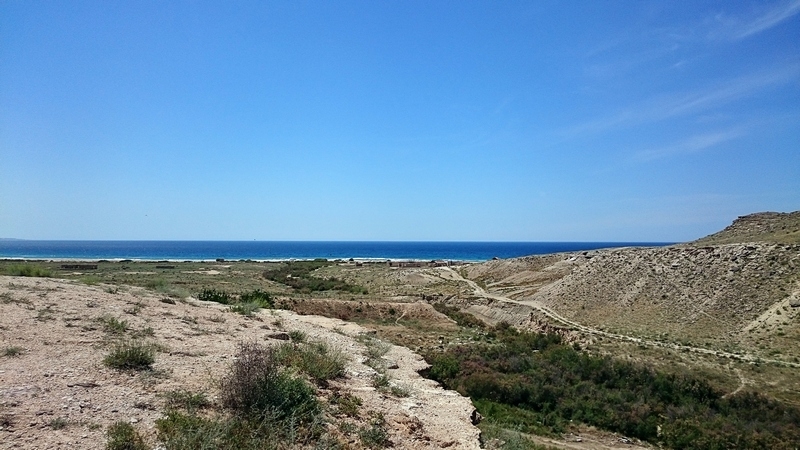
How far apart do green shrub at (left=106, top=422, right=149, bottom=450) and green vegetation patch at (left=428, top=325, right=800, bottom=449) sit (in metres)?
11.5

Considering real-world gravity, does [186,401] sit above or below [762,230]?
below

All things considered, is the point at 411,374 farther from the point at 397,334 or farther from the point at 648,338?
the point at 648,338

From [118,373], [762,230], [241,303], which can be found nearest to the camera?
[118,373]

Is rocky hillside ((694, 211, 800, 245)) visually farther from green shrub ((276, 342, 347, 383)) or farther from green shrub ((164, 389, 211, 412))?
green shrub ((164, 389, 211, 412))

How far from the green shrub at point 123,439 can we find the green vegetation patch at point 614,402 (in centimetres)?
1150

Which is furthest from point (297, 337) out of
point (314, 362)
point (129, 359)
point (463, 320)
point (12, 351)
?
point (463, 320)

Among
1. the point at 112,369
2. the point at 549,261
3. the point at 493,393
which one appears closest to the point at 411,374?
the point at 493,393

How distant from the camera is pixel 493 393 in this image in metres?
18.7

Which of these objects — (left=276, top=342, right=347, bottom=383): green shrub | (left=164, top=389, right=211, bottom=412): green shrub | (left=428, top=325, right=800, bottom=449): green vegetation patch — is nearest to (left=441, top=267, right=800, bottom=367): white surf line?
(left=428, top=325, right=800, bottom=449): green vegetation patch

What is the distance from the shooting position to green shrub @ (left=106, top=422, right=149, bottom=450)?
6278mm

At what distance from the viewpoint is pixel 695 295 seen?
122ft

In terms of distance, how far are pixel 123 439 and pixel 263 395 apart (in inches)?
89.8

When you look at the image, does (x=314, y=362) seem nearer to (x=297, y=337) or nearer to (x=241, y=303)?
(x=297, y=337)

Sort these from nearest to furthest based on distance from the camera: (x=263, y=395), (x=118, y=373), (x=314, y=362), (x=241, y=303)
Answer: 1. (x=263, y=395)
2. (x=118, y=373)
3. (x=314, y=362)
4. (x=241, y=303)
